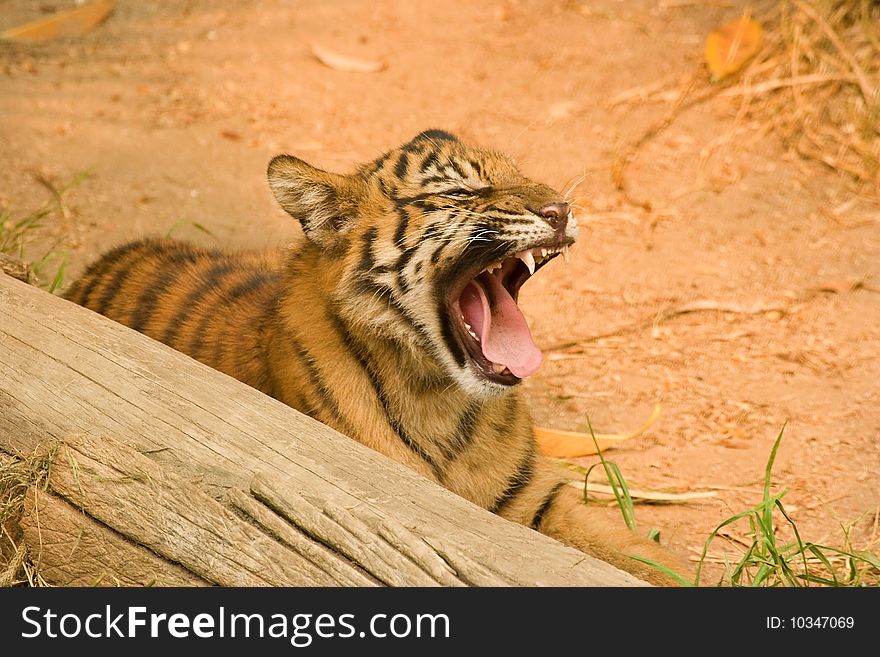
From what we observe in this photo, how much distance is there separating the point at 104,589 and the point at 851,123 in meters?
4.65

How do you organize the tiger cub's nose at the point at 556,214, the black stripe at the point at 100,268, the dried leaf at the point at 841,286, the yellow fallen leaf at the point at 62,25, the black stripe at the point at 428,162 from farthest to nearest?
the yellow fallen leaf at the point at 62,25 < the dried leaf at the point at 841,286 < the black stripe at the point at 100,268 < the black stripe at the point at 428,162 < the tiger cub's nose at the point at 556,214

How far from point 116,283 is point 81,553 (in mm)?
1644

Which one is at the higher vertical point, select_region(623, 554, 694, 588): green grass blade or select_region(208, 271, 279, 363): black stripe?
select_region(623, 554, 694, 588): green grass blade

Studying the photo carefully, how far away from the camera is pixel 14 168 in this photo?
521 centimetres

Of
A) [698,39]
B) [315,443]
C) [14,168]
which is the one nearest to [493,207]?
[315,443]

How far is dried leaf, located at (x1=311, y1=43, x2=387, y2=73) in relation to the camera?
6266 mm

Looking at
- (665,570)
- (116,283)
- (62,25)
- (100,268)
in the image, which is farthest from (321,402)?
(62,25)

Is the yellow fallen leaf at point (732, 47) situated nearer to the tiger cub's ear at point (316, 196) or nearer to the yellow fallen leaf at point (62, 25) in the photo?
the tiger cub's ear at point (316, 196)

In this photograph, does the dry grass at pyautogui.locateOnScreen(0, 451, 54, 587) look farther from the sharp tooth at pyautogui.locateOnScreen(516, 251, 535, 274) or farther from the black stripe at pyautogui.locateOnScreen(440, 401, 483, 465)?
the sharp tooth at pyautogui.locateOnScreen(516, 251, 535, 274)

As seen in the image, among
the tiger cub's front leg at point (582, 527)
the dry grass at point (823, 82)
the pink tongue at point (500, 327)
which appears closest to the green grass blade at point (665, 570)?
the tiger cub's front leg at point (582, 527)

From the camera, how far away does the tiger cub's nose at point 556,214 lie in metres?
2.72

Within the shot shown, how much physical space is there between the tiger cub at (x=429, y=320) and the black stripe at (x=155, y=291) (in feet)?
2.19

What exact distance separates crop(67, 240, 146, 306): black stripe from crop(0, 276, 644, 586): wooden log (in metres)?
1.02

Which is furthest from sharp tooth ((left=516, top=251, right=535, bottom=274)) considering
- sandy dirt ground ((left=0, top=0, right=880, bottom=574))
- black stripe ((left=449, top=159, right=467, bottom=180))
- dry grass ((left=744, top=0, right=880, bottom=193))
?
dry grass ((left=744, top=0, right=880, bottom=193))
